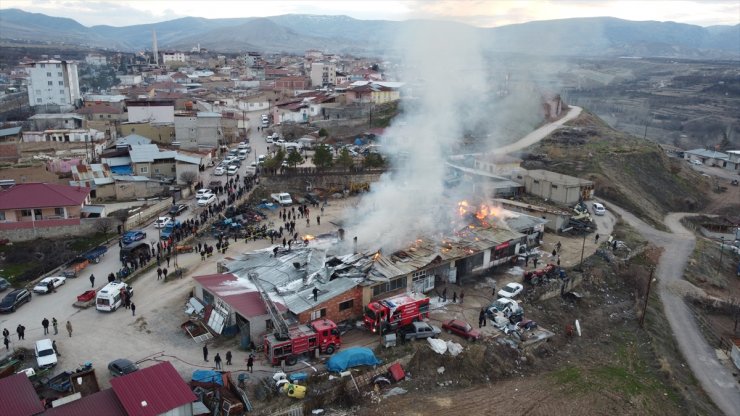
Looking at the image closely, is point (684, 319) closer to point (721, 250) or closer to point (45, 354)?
point (721, 250)

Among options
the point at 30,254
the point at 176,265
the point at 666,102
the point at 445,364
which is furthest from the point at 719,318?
the point at 666,102

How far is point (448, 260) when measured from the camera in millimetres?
19406

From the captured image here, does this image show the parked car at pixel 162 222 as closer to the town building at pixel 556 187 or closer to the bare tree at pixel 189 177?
the bare tree at pixel 189 177

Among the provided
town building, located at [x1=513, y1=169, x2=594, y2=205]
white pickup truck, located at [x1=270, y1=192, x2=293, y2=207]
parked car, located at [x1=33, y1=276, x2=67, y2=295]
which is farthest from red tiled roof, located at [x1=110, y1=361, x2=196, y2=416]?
town building, located at [x1=513, y1=169, x2=594, y2=205]

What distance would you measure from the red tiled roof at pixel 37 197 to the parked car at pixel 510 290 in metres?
18.8

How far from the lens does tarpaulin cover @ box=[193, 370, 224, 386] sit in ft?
43.6

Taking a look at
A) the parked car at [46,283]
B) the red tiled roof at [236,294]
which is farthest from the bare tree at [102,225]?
the red tiled roof at [236,294]

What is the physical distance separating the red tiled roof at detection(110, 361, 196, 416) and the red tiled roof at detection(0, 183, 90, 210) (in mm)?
15489

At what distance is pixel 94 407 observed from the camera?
11188 mm

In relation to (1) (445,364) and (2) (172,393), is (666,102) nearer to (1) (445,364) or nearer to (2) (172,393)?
(1) (445,364)

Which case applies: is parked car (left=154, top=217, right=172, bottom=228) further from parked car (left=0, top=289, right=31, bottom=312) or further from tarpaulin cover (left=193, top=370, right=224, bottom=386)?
tarpaulin cover (left=193, top=370, right=224, bottom=386)

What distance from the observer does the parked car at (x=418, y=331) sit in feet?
51.2

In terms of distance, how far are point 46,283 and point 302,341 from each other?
10.1 metres

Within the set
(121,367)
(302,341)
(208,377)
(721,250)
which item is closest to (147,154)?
(121,367)
